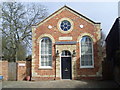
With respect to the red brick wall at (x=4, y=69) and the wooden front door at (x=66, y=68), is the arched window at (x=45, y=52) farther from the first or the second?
the red brick wall at (x=4, y=69)

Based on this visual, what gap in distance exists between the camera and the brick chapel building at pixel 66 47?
15.8m

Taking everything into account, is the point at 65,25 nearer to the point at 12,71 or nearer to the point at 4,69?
the point at 12,71

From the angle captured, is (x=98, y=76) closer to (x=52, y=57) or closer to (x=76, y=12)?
(x=52, y=57)

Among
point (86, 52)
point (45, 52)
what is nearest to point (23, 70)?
point (45, 52)

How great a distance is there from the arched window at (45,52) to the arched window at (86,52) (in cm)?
337

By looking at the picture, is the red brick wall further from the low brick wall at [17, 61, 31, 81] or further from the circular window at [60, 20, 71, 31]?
the circular window at [60, 20, 71, 31]

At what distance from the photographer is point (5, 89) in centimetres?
1159

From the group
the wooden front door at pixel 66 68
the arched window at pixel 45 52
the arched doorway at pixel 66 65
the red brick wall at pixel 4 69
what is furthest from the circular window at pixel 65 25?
the red brick wall at pixel 4 69

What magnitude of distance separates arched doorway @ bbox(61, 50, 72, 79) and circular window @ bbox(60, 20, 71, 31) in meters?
2.46

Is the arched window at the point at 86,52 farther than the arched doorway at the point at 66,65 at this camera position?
Yes

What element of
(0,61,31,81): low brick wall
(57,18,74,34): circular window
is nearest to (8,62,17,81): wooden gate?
(0,61,31,81): low brick wall

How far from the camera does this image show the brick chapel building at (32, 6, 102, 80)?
51.7 feet

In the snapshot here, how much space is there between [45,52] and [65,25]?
3582 mm

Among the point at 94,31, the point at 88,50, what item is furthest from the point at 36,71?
the point at 94,31
